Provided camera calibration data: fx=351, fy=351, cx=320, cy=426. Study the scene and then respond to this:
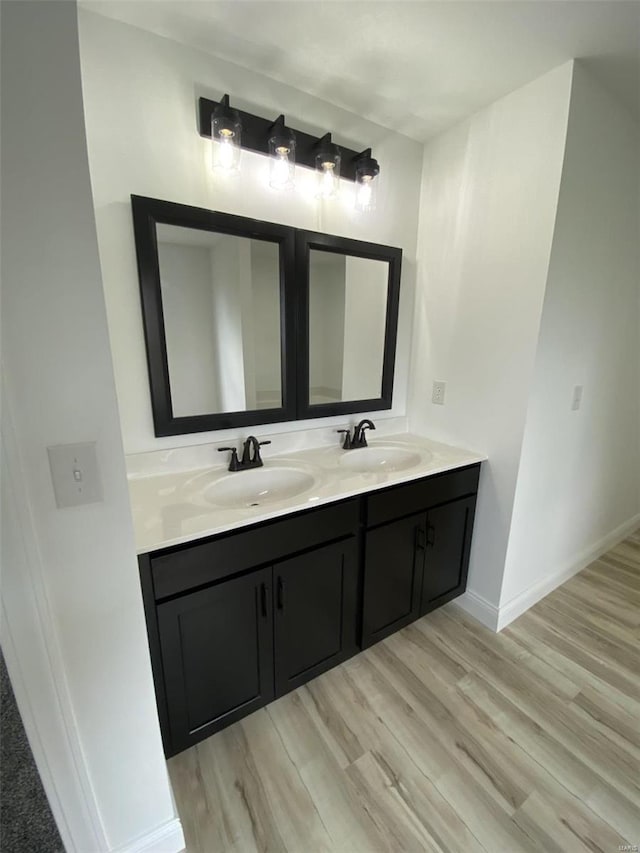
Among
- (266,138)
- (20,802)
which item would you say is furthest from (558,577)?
(266,138)

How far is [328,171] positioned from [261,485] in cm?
140

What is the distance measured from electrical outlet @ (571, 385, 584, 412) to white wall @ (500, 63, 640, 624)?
0.03m

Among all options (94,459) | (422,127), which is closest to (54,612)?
(94,459)

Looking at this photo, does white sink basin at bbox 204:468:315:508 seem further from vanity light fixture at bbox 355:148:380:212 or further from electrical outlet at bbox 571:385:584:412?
electrical outlet at bbox 571:385:584:412

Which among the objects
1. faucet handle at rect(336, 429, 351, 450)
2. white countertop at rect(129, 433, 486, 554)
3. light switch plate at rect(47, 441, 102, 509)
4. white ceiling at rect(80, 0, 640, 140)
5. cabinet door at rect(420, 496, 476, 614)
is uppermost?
white ceiling at rect(80, 0, 640, 140)

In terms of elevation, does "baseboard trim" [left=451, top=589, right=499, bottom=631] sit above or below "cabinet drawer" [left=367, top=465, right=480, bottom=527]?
below

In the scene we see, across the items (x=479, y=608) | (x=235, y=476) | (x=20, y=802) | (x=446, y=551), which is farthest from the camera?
Answer: (x=479, y=608)

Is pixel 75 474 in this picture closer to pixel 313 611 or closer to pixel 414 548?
pixel 313 611

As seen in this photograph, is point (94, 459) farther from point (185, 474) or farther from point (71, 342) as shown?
point (185, 474)

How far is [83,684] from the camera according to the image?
80 cm

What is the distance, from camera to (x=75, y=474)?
702 millimetres

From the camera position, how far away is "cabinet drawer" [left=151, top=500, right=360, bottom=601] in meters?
1.01

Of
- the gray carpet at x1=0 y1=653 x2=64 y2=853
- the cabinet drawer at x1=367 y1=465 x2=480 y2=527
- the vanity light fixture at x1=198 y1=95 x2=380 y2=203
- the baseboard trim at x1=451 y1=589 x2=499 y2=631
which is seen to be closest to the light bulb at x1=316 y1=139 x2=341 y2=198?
the vanity light fixture at x1=198 y1=95 x2=380 y2=203

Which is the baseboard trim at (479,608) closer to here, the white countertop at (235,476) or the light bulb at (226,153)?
the white countertop at (235,476)
